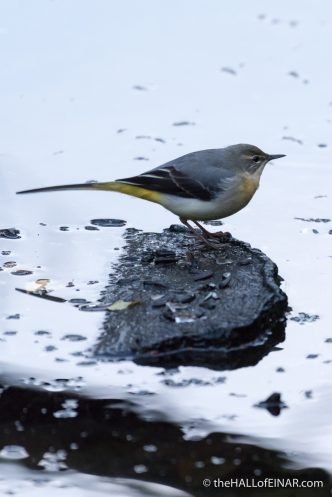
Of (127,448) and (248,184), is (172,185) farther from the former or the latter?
(127,448)

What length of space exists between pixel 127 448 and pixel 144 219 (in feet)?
10.6

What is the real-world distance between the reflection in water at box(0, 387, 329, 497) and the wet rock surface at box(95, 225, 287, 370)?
0.63 m

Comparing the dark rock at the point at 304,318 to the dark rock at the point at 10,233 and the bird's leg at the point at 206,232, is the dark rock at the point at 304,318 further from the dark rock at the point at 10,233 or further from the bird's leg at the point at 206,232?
the dark rock at the point at 10,233

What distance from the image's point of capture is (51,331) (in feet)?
22.2

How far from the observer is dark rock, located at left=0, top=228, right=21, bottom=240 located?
8.15 m

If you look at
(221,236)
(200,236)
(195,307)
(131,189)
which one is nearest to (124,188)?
(131,189)

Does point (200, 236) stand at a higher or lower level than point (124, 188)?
lower

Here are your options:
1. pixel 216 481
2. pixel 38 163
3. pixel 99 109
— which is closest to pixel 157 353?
pixel 216 481

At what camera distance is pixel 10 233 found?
8.19m

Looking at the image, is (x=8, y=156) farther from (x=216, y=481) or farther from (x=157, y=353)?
(x=216, y=481)

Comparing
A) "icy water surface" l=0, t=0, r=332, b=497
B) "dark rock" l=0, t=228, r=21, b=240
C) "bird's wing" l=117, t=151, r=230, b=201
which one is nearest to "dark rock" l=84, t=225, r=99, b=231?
"icy water surface" l=0, t=0, r=332, b=497

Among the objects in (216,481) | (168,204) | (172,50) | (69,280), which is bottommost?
(216,481)

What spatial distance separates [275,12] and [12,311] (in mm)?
7560

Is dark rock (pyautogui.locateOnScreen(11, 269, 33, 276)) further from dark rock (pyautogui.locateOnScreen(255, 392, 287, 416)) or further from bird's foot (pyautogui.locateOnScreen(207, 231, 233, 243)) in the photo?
dark rock (pyautogui.locateOnScreen(255, 392, 287, 416))
